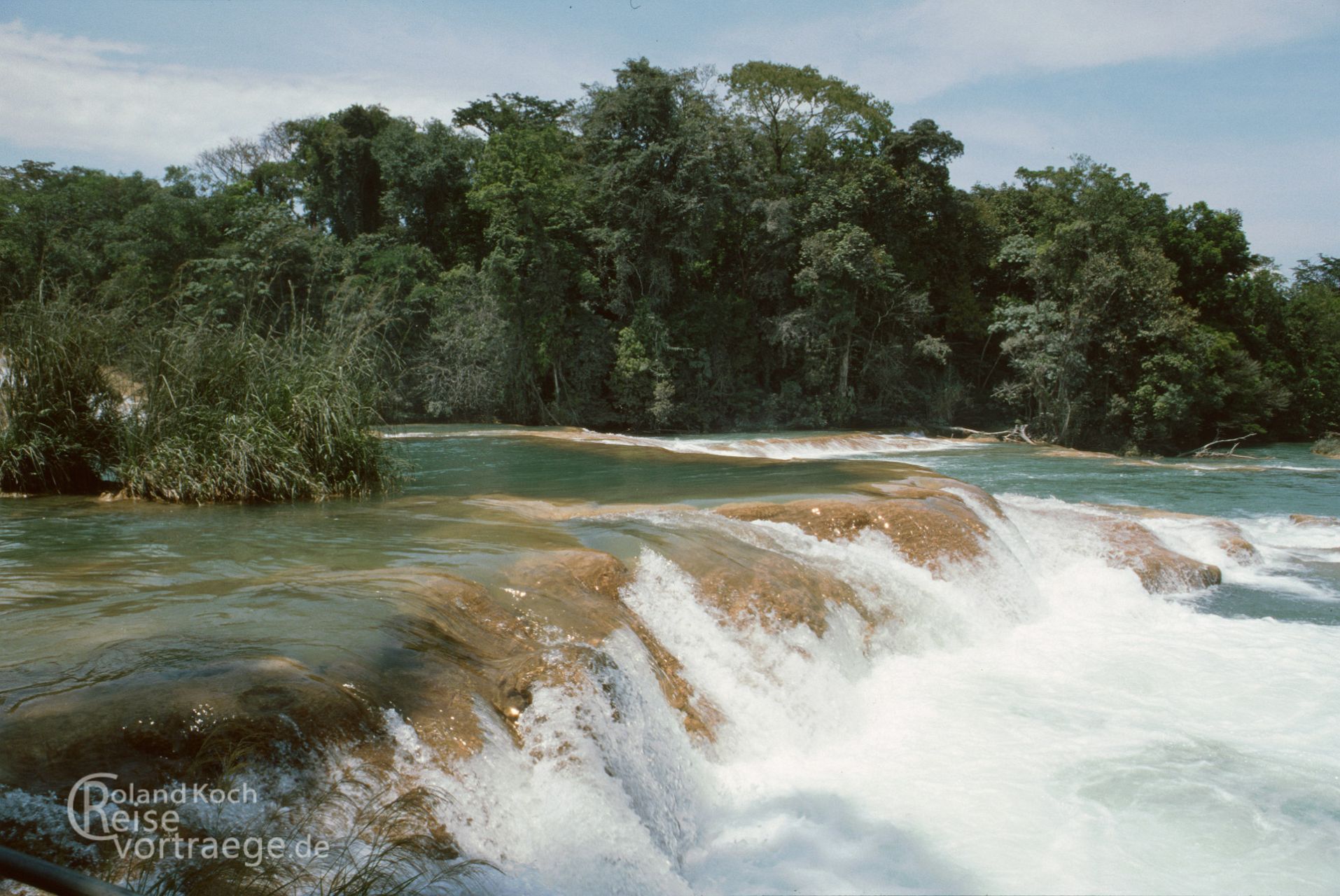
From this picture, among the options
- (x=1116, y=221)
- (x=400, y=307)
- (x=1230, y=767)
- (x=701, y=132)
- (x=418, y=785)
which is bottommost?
(x=1230, y=767)

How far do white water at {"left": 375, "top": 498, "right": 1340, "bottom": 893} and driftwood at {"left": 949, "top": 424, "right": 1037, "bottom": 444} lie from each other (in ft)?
64.9

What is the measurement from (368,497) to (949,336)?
90.2 ft

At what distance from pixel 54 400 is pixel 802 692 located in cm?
718

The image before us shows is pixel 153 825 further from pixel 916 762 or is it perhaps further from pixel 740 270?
pixel 740 270

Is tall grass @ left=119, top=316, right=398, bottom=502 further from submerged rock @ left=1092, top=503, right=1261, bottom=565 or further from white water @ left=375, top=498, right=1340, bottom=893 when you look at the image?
submerged rock @ left=1092, top=503, right=1261, bottom=565

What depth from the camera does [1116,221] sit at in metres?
25.2

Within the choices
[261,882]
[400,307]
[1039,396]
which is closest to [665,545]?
[261,882]

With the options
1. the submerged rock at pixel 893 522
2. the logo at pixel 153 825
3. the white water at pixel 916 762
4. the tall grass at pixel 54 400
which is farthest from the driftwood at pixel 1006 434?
the logo at pixel 153 825

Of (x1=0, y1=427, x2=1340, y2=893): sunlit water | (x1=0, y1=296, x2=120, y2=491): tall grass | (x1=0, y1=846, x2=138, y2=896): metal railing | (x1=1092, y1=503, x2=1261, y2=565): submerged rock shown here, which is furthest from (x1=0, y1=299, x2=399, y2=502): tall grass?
(x1=1092, y1=503, x2=1261, y2=565): submerged rock

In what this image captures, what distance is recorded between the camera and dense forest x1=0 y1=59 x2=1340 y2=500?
24.6m

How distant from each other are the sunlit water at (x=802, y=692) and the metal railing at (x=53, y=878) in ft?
5.84

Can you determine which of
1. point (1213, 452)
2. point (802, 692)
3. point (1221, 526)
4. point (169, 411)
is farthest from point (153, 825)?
point (1213, 452)

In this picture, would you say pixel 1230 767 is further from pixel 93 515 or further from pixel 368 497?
pixel 93 515

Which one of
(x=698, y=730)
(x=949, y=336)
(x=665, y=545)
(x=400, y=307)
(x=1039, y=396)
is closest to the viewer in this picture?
(x=698, y=730)
